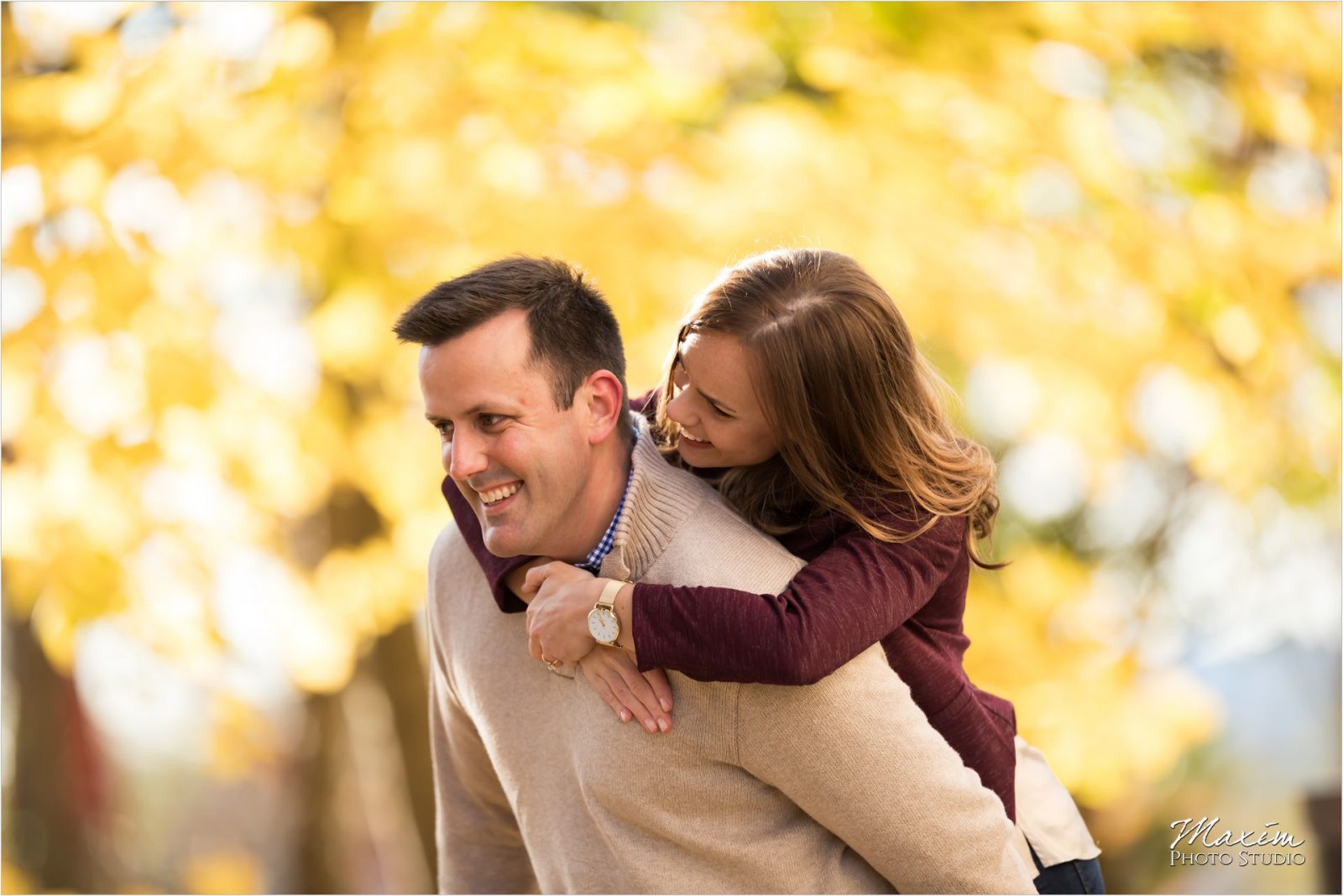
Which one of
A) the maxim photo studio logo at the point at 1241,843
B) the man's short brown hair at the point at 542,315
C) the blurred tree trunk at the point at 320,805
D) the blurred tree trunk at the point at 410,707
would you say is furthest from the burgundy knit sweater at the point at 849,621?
the blurred tree trunk at the point at 320,805

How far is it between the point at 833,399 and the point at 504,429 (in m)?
0.54

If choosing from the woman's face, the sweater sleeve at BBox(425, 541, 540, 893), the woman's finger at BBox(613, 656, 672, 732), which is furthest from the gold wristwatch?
the sweater sleeve at BBox(425, 541, 540, 893)

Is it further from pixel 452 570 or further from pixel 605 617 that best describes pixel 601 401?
pixel 452 570

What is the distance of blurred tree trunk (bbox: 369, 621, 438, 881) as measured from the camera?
4.77 m

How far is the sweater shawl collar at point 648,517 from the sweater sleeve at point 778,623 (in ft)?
0.61

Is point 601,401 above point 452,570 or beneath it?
above

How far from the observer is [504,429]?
198 cm

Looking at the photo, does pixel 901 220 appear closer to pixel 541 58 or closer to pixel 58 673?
pixel 541 58

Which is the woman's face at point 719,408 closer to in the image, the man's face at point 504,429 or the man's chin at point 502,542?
the man's face at point 504,429

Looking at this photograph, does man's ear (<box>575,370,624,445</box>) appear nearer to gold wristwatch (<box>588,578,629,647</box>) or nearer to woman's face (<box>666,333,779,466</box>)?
woman's face (<box>666,333,779,466</box>)

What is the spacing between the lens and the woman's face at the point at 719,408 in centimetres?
204

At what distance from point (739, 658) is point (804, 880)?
51 centimetres

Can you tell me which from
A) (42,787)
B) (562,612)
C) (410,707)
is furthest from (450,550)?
(42,787)

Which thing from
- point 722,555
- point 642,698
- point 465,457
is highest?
point 465,457
